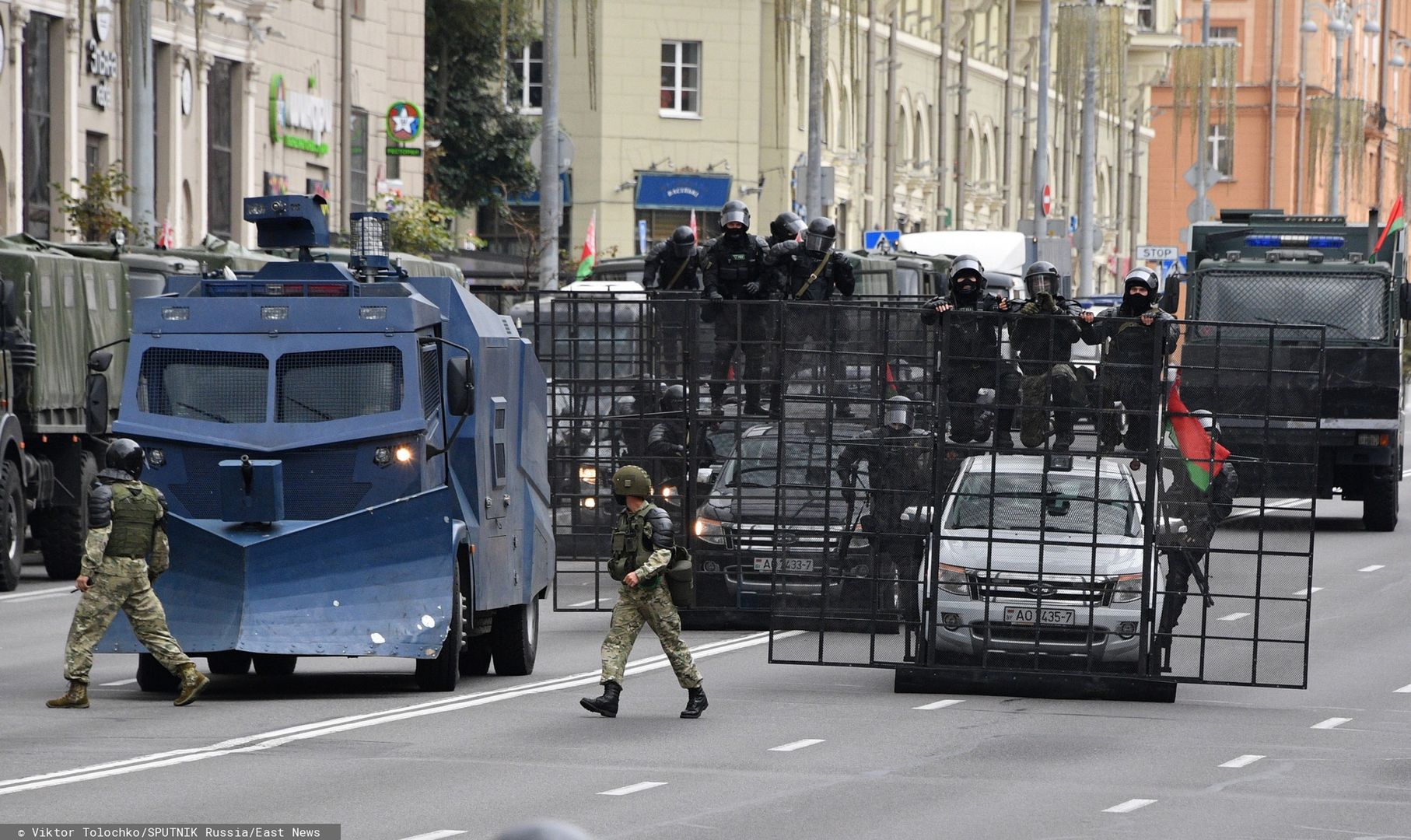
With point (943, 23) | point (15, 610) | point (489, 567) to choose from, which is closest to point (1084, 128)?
point (943, 23)

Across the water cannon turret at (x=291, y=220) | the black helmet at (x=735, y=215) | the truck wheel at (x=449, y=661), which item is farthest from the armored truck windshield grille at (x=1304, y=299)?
the truck wheel at (x=449, y=661)

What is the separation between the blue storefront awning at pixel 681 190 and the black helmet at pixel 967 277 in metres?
50.6

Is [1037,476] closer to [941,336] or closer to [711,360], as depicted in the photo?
[941,336]

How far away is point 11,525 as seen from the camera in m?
23.6

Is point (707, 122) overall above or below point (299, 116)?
above

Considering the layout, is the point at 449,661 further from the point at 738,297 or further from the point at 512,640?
the point at 738,297

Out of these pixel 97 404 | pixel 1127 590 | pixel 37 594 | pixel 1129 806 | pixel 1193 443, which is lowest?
pixel 37 594

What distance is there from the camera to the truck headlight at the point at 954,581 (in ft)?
53.8

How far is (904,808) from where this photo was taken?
38.4 feet

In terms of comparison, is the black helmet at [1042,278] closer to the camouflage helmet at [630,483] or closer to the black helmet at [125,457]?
the camouflage helmet at [630,483]

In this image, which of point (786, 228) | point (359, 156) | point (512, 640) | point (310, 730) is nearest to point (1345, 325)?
point (786, 228)

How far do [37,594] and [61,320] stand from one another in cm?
288

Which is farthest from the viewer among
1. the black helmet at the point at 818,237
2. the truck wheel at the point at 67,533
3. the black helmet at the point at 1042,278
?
the truck wheel at the point at 67,533

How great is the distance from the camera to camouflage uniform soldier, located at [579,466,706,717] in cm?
1498
